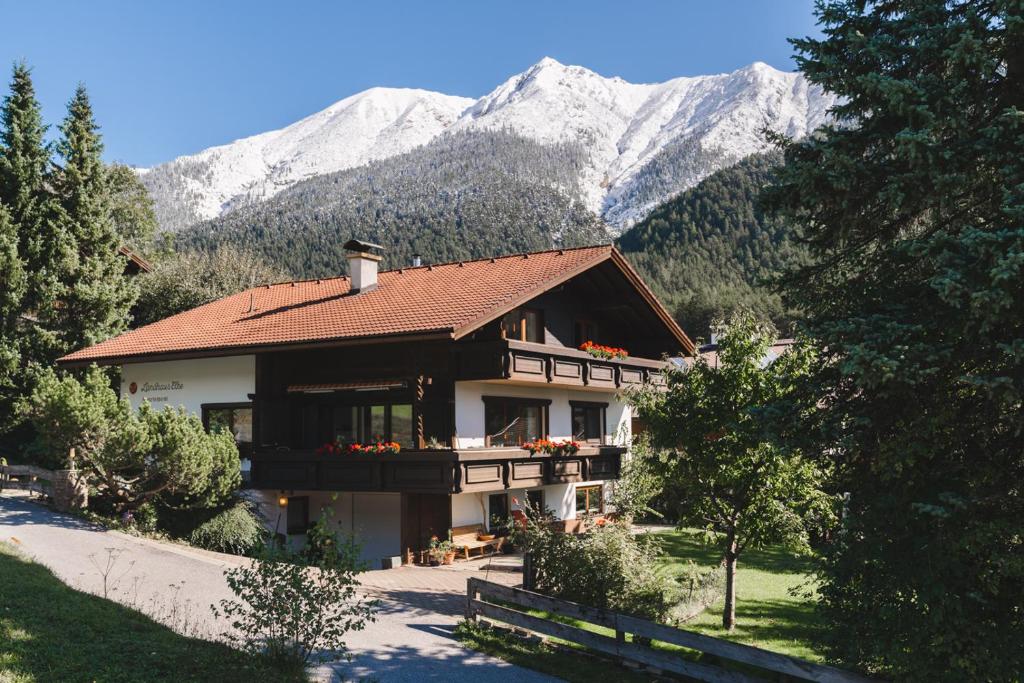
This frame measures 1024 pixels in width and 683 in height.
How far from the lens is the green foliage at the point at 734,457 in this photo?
14.1 meters

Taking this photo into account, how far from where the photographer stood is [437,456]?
18688 mm

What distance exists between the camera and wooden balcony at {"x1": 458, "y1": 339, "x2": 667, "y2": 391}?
1962cm

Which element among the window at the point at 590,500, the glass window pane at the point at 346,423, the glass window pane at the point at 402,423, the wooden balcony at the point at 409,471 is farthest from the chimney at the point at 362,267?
the window at the point at 590,500

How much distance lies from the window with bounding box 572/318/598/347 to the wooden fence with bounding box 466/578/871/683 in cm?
1251

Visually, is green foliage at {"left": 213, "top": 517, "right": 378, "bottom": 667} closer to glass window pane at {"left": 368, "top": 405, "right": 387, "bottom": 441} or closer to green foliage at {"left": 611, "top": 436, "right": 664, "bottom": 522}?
green foliage at {"left": 611, "top": 436, "right": 664, "bottom": 522}

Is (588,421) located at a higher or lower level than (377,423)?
higher

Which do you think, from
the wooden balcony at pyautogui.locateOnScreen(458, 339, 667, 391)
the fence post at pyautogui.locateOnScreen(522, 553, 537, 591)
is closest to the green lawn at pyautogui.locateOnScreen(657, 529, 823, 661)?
the fence post at pyautogui.locateOnScreen(522, 553, 537, 591)

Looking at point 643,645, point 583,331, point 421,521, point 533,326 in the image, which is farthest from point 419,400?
point 643,645

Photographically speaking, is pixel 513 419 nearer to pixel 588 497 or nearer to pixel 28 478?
pixel 588 497

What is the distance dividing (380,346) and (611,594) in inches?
378

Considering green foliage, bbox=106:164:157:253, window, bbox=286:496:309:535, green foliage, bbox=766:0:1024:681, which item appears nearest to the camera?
A: green foliage, bbox=766:0:1024:681

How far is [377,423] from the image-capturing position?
69.6 feet

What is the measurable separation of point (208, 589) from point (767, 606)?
1032 cm

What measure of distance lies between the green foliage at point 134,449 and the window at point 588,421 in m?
10.4
